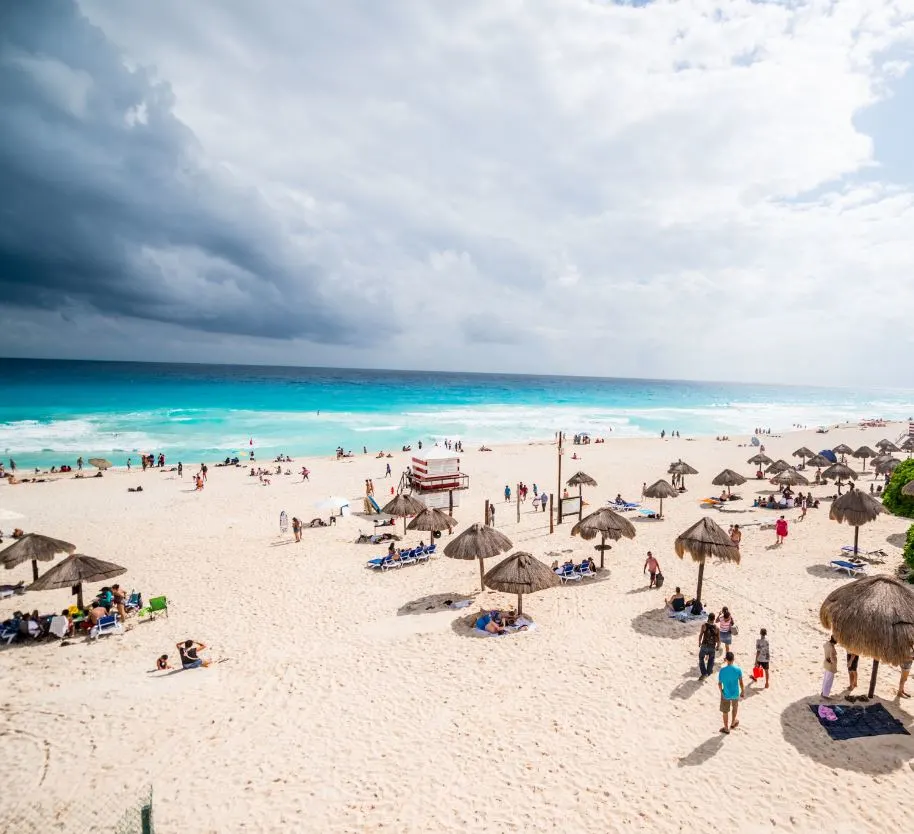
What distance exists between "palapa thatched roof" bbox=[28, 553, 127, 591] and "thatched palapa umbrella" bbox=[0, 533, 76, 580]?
1.89m

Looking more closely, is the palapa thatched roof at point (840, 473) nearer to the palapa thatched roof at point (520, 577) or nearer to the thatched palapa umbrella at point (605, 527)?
the thatched palapa umbrella at point (605, 527)

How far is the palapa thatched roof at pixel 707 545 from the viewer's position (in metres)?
11.7

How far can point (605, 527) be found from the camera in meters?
14.6

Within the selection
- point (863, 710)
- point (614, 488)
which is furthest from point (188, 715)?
point (614, 488)

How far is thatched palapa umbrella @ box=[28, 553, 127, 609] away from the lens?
11.2 m

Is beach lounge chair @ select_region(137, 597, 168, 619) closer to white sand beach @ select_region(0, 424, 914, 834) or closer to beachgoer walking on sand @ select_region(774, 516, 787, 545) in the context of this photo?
white sand beach @ select_region(0, 424, 914, 834)

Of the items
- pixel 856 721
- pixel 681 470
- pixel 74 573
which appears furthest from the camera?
pixel 681 470

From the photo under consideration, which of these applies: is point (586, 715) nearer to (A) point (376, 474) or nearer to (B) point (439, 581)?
(B) point (439, 581)

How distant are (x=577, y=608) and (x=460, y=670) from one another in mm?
4055

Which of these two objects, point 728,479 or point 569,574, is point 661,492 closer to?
point 728,479

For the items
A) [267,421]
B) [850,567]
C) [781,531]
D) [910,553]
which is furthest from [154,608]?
[267,421]

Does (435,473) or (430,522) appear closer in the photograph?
(430,522)

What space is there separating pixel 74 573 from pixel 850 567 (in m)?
20.4

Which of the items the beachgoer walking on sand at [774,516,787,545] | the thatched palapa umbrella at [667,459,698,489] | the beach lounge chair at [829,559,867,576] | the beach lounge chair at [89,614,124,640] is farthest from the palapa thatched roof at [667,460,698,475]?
the beach lounge chair at [89,614,124,640]
